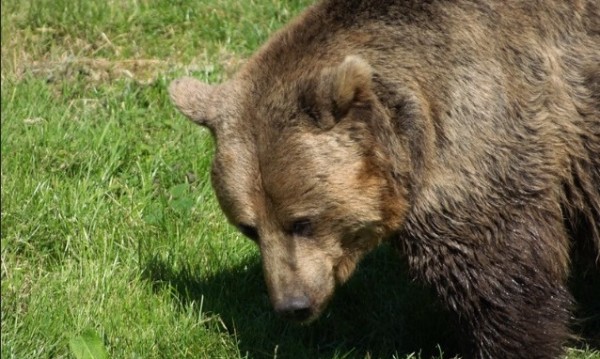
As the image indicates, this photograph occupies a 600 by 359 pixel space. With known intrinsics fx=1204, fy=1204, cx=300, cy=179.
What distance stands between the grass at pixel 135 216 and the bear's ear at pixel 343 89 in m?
1.45

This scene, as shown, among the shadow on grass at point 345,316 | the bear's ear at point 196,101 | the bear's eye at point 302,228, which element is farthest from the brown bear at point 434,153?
the shadow on grass at point 345,316

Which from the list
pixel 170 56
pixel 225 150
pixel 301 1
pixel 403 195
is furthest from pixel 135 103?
pixel 403 195

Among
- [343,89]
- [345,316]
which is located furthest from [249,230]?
[345,316]

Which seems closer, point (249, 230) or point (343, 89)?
point (343, 89)

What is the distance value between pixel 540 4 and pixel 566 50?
0.94ft

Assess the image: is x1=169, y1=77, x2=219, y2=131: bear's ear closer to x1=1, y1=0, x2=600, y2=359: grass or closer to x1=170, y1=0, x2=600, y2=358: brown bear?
x1=170, y1=0, x2=600, y2=358: brown bear

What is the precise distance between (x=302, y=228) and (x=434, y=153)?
802 millimetres

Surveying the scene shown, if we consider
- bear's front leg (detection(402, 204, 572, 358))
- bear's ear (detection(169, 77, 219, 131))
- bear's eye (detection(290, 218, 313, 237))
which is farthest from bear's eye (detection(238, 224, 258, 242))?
bear's front leg (detection(402, 204, 572, 358))

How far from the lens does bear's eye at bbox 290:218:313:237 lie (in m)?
6.36

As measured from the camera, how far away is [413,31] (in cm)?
641

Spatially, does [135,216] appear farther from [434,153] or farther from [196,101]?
[434,153]

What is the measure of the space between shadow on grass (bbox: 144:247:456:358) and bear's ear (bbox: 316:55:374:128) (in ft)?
4.74

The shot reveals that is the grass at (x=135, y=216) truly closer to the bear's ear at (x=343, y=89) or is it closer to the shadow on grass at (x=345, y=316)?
the shadow on grass at (x=345, y=316)

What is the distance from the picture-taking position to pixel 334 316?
7.50m
